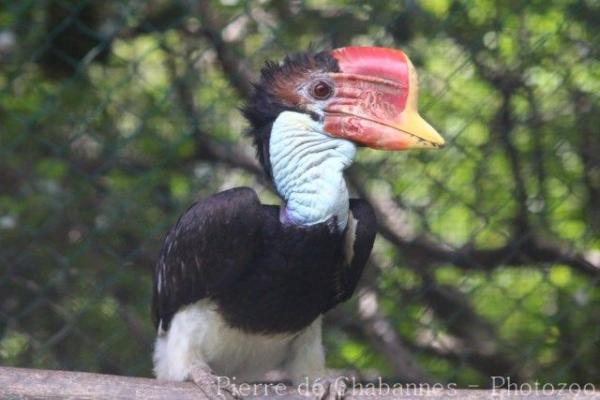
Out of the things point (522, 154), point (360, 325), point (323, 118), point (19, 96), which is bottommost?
point (360, 325)

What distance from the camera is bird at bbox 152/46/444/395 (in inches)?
100

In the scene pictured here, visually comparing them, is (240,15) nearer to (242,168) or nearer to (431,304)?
(242,168)

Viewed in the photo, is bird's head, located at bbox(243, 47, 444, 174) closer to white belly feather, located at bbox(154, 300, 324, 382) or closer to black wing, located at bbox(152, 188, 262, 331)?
black wing, located at bbox(152, 188, 262, 331)

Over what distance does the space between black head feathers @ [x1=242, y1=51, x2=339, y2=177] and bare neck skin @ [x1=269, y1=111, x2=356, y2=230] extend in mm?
47

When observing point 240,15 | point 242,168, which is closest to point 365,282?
point 242,168

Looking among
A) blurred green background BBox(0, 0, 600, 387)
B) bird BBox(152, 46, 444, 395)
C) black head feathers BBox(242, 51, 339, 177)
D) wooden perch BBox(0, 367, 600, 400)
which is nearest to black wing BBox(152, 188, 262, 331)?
bird BBox(152, 46, 444, 395)

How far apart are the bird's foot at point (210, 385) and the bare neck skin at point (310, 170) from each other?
34 cm

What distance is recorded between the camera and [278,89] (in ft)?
8.66

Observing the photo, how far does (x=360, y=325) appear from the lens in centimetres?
355

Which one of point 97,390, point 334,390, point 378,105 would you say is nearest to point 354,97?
point 378,105

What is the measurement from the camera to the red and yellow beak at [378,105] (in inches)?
99.6

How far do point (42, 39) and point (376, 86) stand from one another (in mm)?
1261

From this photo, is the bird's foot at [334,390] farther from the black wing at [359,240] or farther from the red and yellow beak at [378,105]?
the red and yellow beak at [378,105]

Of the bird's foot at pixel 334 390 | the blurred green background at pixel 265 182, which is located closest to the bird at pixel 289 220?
the bird's foot at pixel 334 390
